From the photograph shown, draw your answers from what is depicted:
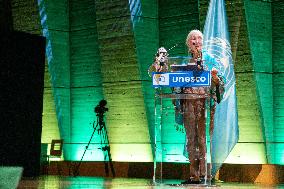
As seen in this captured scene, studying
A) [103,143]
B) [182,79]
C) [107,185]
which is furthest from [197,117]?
[103,143]

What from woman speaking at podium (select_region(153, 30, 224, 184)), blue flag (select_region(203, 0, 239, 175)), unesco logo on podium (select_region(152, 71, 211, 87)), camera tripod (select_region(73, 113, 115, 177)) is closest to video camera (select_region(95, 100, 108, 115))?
camera tripod (select_region(73, 113, 115, 177))

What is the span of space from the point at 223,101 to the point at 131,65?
326 cm

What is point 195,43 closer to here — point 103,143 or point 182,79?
point 182,79

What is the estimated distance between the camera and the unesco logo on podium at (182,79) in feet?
22.2

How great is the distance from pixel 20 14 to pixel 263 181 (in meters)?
6.04

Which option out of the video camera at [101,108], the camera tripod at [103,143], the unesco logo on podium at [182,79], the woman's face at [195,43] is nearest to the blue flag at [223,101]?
the woman's face at [195,43]

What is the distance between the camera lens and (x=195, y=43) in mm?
7195

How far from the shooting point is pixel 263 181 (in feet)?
32.8

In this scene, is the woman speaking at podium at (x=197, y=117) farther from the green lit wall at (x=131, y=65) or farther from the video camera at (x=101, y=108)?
the video camera at (x=101, y=108)

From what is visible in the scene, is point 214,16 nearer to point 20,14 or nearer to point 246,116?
point 246,116

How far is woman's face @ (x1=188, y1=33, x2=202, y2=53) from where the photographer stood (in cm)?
720

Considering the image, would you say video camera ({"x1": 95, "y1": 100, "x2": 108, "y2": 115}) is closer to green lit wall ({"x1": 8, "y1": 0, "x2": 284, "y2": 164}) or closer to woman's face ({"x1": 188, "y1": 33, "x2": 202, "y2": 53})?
green lit wall ({"x1": 8, "y1": 0, "x2": 284, "y2": 164})

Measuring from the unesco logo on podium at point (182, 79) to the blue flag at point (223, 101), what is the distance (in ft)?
7.05

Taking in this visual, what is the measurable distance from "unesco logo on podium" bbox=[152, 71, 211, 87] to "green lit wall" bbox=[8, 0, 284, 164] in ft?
11.8
